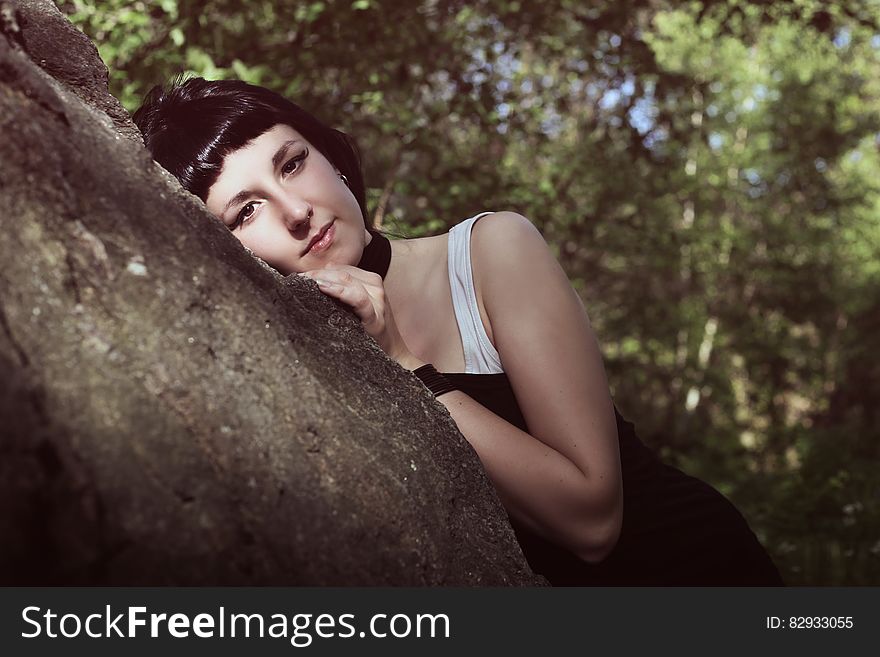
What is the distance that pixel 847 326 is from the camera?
15.0m

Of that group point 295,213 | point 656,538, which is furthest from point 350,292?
point 656,538

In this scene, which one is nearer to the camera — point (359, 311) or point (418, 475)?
point (418, 475)

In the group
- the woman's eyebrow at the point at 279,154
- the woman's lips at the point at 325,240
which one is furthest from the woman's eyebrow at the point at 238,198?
the woman's lips at the point at 325,240

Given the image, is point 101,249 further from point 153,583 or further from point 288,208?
point 288,208

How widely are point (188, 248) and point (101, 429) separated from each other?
0.45 m

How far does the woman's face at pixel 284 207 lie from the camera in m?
2.35

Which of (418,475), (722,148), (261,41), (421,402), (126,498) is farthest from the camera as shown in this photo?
(722,148)

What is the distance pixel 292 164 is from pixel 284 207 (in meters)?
0.19

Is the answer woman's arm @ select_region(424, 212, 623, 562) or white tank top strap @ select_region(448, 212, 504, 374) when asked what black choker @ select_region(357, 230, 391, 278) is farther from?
woman's arm @ select_region(424, 212, 623, 562)

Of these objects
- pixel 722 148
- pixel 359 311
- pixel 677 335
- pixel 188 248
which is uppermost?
pixel 722 148

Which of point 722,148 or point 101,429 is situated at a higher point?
point 722,148

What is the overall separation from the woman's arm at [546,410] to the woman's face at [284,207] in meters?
0.43

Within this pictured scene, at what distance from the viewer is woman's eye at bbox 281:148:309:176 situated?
2.45m

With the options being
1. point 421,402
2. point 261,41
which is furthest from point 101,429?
point 261,41
